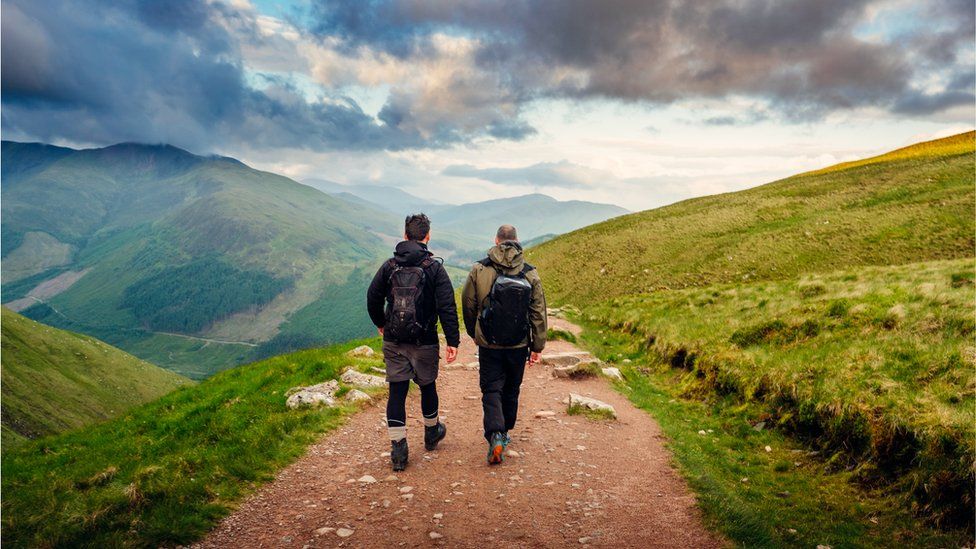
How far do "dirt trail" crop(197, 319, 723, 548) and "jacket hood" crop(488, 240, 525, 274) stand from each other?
367 centimetres

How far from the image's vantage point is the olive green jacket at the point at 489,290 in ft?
29.5

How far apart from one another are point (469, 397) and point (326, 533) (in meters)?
7.17

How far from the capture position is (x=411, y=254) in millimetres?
8719

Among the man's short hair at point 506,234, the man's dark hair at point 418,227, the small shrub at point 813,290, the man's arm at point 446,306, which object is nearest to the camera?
the man's arm at point 446,306

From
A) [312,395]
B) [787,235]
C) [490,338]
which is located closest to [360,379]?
[312,395]

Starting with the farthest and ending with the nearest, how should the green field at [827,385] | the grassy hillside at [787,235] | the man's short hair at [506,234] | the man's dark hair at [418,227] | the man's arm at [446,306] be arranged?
1. the grassy hillside at [787,235]
2. the man's short hair at [506,234]
3. the man's dark hair at [418,227]
4. the man's arm at [446,306]
5. the green field at [827,385]

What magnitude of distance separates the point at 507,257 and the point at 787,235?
123ft

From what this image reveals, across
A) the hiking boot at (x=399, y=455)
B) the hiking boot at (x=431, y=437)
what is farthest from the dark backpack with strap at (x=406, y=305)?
the hiking boot at (x=431, y=437)

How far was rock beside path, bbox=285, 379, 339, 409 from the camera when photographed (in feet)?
38.9

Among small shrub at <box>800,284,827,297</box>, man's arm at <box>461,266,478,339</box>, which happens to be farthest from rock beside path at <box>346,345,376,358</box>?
small shrub at <box>800,284,827,297</box>

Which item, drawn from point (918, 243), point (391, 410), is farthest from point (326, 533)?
point (918, 243)

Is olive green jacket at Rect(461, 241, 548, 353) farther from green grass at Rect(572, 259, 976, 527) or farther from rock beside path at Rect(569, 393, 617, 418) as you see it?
green grass at Rect(572, 259, 976, 527)

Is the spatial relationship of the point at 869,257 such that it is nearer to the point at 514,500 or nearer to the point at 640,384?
the point at 640,384

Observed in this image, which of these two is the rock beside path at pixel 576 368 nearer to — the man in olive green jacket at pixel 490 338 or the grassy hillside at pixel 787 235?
the man in olive green jacket at pixel 490 338
